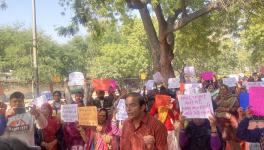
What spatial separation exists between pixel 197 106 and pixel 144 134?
118 cm

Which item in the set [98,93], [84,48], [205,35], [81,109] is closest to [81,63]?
[84,48]

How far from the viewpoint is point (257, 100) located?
5051mm

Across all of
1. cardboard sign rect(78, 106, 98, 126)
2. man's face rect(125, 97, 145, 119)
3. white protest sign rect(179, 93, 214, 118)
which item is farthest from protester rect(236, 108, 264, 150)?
cardboard sign rect(78, 106, 98, 126)

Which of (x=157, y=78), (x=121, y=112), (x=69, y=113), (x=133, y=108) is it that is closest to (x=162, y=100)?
(x=121, y=112)

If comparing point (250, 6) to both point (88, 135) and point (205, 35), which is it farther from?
point (88, 135)

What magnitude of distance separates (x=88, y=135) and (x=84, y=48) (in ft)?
191

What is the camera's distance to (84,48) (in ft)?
210

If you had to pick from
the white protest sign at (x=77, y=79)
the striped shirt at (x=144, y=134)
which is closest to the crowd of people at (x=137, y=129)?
the striped shirt at (x=144, y=134)

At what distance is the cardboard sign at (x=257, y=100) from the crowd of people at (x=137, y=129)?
0.26ft

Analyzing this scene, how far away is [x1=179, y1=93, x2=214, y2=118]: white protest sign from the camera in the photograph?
512 cm

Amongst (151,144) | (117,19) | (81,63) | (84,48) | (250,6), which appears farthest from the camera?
(84,48)

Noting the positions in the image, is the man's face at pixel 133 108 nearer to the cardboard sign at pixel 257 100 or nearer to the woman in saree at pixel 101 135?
the cardboard sign at pixel 257 100

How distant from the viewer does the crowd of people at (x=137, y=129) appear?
4.27m

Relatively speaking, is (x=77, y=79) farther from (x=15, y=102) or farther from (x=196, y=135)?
(x=196, y=135)
